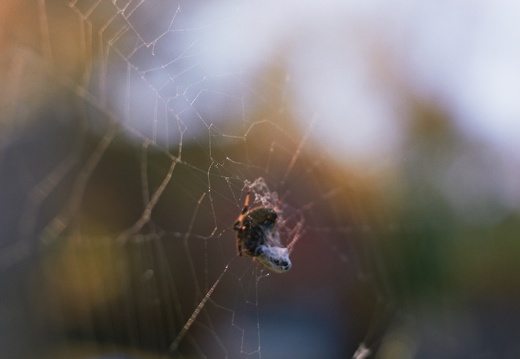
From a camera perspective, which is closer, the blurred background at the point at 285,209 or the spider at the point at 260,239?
the spider at the point at 260,239

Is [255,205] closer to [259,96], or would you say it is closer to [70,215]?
[259,96]

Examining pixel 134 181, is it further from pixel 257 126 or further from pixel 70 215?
pixel 257 126

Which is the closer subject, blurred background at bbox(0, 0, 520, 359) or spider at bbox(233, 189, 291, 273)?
spider at bbox(233, 189, 291, 273)

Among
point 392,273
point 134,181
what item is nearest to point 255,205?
point 134,181

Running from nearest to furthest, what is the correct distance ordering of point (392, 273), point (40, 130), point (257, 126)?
point (257, 126), point (40, 130), point (392, 273)

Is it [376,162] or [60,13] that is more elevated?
[376,162]

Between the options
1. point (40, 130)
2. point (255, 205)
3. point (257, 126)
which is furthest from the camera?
point (40, 130)

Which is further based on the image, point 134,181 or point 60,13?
point 134,181

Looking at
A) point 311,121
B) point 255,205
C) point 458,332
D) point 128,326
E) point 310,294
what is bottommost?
point 128,326
